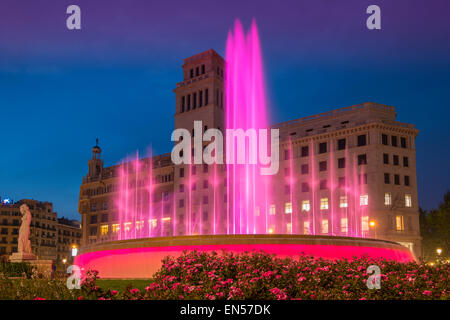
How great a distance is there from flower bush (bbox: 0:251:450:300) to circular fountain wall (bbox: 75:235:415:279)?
6.55 metres

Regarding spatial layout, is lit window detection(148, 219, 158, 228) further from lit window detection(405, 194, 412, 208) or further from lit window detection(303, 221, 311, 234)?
lit window detection(405, 194, 412, 208)

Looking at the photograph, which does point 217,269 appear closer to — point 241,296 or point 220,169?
point 241,296

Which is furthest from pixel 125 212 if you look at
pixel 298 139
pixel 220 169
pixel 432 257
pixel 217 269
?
pixel 217 269

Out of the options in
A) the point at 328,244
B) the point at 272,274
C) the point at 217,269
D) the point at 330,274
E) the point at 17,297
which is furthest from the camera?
the point at 328,244

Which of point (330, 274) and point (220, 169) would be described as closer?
point (330, 274)

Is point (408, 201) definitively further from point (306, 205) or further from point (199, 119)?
point (199, 119)

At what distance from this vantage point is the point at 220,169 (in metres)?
74.5

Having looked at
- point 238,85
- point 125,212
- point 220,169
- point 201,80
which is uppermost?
point 201,80

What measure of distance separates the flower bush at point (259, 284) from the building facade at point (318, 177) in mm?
41043

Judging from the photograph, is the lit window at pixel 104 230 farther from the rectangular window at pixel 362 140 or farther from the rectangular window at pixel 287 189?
the rectangular window at pixel 362 140

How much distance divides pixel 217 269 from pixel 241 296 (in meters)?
4.49

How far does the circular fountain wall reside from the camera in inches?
886

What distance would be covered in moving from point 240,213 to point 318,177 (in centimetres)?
1439

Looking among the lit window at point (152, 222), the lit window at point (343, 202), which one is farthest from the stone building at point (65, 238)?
the lit window at point (343, 202)
